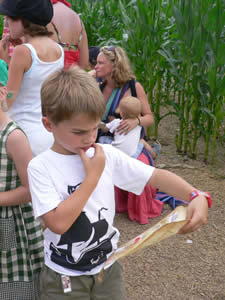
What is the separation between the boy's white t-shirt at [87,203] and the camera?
1.29m

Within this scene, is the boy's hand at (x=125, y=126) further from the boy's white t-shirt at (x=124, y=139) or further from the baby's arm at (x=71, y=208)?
the baby's arm at (x=71, y=208)

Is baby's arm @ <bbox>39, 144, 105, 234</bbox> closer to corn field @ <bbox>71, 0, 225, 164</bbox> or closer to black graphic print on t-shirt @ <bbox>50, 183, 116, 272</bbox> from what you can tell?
black graphic print on t-shirt @ <bbox>50, 183, 116, 272</bbox>

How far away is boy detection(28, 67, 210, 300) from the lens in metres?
1.25

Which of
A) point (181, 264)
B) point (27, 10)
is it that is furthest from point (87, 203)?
point (181, 264)

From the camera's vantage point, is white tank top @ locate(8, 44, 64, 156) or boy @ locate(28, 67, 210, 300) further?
white tank top @ locate(8, 44, 64, 156)

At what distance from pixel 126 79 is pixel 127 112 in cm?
34

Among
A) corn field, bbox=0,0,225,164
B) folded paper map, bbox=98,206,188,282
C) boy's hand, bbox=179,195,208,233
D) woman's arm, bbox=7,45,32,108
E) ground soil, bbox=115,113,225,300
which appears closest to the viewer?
folded paper map, bbox=98,206,188,282

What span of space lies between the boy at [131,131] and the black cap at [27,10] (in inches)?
51.8

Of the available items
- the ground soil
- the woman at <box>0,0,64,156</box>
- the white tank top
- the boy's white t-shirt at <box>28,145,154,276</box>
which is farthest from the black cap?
the ground soil

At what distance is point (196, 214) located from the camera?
1193 mm

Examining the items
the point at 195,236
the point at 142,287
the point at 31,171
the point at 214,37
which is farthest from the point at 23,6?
the point at 214,37

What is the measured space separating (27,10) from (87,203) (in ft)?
4.18

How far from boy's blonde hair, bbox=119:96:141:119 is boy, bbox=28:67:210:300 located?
6.52ft

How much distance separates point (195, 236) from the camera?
10.2 feet
